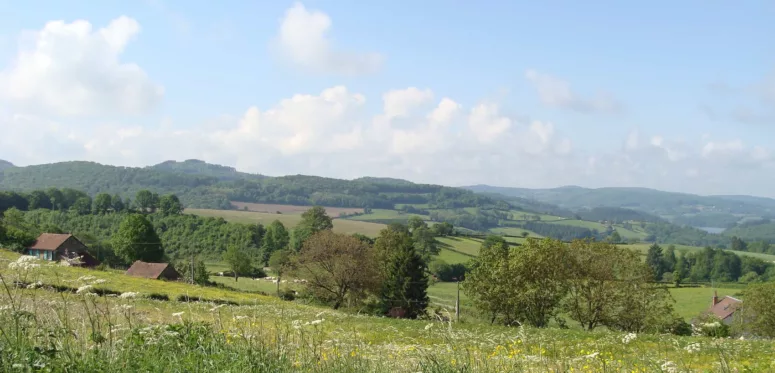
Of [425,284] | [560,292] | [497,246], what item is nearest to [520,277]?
[560,292]

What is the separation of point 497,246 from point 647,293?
1484 centimetres

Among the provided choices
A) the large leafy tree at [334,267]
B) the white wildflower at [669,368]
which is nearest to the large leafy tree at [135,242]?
the large leafy tree at [334,267]

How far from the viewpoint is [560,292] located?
44.8m

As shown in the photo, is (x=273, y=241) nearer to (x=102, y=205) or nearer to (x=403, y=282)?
(x=102, y=205)

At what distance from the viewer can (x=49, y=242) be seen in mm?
66875

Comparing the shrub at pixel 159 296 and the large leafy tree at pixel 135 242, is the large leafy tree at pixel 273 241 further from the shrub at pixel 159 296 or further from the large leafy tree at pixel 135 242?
the shrub at pixel 159 296

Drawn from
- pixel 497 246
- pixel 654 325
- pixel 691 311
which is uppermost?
pixel 497 246

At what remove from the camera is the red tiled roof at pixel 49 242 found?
2576 inches

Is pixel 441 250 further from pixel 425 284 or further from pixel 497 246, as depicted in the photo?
pixel 497 246

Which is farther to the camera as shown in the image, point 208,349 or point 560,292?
point 560,292

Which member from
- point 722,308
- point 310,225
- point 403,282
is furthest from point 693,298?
point 310,225

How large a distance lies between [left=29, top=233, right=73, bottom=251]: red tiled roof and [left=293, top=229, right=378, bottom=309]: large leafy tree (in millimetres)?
31666

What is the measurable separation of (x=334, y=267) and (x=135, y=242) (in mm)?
41314

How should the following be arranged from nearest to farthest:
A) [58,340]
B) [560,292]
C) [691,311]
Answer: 1. [58,340]
2. [560,292]
3. [691,311]
